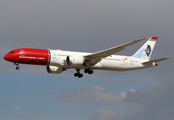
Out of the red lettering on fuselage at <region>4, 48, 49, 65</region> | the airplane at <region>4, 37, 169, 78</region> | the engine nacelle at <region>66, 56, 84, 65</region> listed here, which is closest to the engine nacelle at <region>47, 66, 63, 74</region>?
the airplane at <region>4, 37, 169, 78</region>

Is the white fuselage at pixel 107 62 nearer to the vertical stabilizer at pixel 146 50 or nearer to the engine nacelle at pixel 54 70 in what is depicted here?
the vertical stabilizer at pixel 146 50

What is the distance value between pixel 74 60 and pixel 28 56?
7.76 metres

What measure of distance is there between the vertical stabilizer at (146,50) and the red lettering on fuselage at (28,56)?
20.5m

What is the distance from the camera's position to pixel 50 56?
51.4 m

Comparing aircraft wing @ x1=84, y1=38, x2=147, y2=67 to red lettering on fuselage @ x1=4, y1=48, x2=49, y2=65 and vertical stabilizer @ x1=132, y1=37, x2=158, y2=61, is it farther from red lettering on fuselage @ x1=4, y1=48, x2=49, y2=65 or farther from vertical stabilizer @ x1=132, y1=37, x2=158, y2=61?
vertical stabilizer @ x1=132, y1=37, x2=158, y2=61

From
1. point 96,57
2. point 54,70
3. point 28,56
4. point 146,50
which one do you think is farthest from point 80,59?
point 146,50

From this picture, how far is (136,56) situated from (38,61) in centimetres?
2156

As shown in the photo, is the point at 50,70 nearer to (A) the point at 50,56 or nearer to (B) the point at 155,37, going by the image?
(A) the point at 50,56

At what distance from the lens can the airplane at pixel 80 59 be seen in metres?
50.2

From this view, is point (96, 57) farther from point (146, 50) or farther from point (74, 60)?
point (146, 50)

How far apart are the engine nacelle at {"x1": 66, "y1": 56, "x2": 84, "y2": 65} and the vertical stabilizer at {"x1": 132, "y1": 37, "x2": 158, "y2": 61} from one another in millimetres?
14020

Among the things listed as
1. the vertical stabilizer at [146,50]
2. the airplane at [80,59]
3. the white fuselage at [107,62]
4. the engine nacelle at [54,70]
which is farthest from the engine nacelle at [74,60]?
the vertical stabilizer at [146,50]

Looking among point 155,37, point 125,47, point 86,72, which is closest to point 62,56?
point 86,72

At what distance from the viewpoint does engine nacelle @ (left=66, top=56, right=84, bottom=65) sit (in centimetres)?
5193
